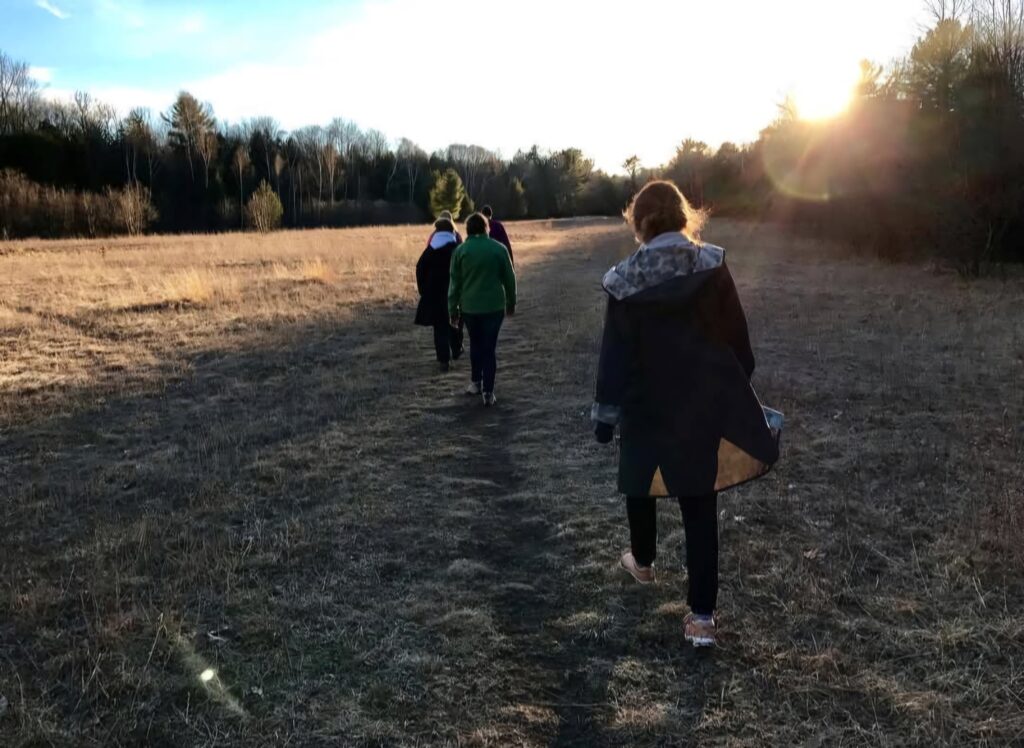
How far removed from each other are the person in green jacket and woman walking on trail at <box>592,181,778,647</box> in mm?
4355

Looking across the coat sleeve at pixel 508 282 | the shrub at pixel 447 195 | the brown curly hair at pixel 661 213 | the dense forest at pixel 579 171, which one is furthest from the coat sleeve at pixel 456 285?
the shrub at pixel 447 195

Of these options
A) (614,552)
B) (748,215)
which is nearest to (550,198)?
(748,215)

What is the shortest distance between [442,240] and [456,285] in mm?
1793

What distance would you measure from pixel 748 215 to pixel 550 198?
4064cm

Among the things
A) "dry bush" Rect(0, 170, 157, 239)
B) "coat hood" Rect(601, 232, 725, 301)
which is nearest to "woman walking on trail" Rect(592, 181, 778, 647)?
"coat hood" Rect(601, 232, 725, 301)

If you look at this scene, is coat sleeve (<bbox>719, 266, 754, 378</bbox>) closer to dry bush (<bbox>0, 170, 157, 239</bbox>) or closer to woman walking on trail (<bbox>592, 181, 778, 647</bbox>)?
woman walking on trail (<bbox>592, 181, 778, 647</bbox>)

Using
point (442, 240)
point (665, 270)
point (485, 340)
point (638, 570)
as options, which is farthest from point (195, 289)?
point (665, 270)

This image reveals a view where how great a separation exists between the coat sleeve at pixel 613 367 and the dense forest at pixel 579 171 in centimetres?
1938

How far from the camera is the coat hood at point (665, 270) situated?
10.1ft

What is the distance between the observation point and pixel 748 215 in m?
42.4

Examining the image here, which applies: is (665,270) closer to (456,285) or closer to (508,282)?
(508,282)

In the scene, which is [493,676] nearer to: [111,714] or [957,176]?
[111,714]

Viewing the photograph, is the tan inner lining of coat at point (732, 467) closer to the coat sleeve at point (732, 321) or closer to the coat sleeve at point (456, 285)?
the coat sleeve at point (732, 321)

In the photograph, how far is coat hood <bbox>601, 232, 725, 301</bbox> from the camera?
309cm
